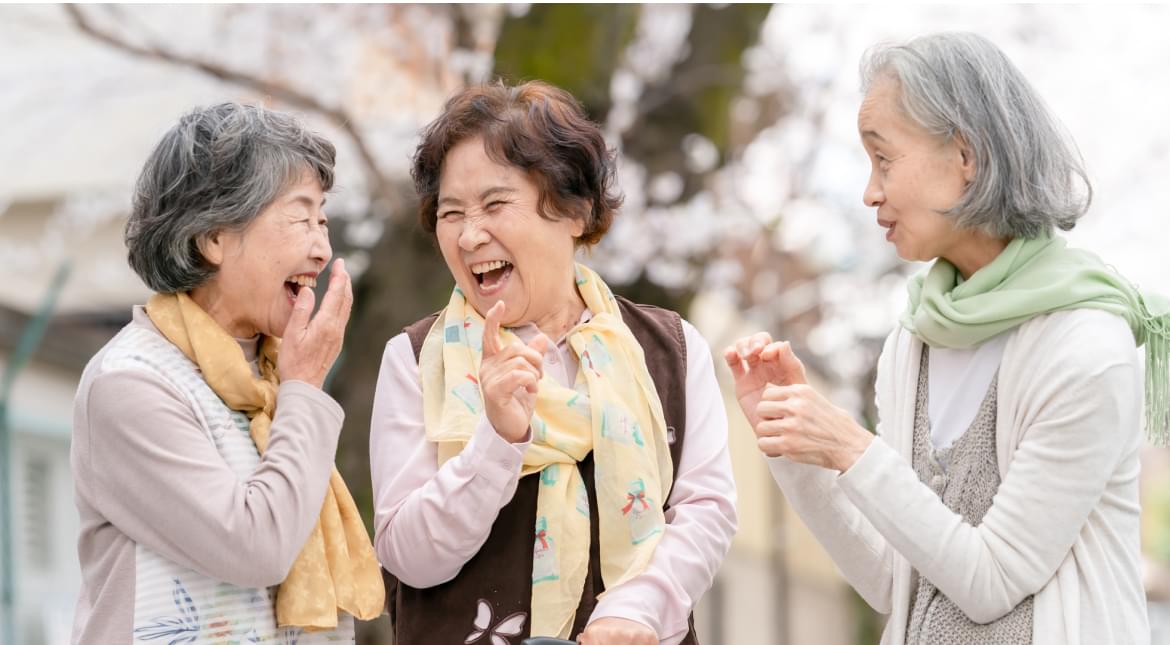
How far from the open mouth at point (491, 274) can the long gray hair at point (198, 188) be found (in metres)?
0.38

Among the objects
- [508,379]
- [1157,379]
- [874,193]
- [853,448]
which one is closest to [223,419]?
[508,379]

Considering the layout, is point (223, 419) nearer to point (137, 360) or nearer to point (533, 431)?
point (137, 360)

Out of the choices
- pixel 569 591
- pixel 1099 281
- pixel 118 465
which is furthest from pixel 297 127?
pixel 1099 281

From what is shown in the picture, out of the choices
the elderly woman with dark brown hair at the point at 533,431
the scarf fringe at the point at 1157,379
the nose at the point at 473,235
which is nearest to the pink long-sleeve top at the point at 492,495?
the elderly woman with dark brown hair at the point at 533,431

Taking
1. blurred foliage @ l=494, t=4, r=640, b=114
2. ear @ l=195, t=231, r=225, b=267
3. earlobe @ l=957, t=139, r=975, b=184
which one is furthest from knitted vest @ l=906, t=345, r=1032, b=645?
blurred foliage @ l=494, t=4, r=640, b=114

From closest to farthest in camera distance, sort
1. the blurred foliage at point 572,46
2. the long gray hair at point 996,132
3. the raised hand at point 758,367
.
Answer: the long gray hair at point 996,132 → the raised hand at point 758,367 → the blurred foliage at point 572,46

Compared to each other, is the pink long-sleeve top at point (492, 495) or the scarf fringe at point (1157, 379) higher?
the scarf fringe at point (1157, 379)

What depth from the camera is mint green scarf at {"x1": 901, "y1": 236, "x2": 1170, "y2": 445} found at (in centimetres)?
245

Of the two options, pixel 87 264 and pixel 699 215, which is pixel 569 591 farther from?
pixel 87 264

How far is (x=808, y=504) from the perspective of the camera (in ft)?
8.83

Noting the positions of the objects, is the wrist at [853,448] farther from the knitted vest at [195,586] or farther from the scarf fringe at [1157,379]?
the knitted vest at [195,586]

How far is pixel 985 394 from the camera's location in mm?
2543

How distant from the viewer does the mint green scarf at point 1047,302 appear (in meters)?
2.45

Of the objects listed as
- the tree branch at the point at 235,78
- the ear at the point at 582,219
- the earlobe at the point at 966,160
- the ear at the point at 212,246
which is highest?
the tree branch at the point at 235,78
